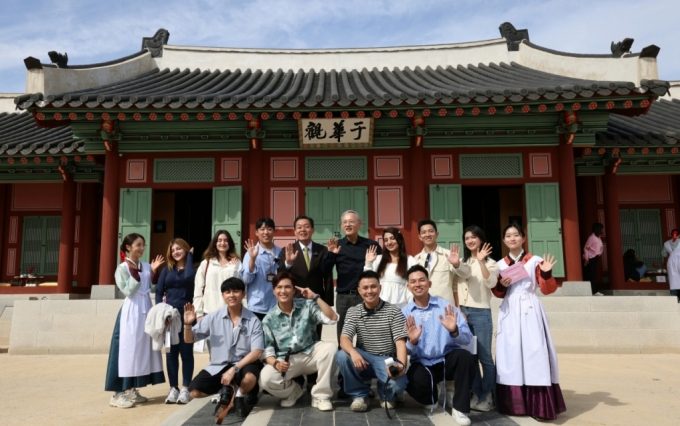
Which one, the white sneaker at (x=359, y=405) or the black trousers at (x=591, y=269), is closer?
the white sneaker at (x=359, y=405)

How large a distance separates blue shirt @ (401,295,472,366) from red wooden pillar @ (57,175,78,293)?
29.8ft

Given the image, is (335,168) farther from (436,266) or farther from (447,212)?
(436,266)

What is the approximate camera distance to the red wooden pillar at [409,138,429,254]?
9094 millimetres

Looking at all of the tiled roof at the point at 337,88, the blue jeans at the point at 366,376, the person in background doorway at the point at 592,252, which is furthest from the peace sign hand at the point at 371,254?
the person in background doorway at the point at 592,252

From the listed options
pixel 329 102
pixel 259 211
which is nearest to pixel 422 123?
pixel 329 102

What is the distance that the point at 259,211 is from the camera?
361 inches

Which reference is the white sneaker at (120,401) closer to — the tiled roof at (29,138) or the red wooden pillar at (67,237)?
the tiled roof at (29,138)

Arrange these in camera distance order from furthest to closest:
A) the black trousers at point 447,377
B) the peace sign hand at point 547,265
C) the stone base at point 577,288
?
the stone base at point 577,288 → the peace sign hand at point 547,265 → the black trousers at point 447,377

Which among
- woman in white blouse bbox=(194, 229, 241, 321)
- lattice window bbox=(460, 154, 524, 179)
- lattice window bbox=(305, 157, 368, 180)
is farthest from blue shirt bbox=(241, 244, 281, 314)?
lattice window bbox=(460, 154, 524, 179)

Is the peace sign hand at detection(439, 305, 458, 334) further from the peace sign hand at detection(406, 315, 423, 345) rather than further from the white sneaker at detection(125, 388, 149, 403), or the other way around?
the white sneaker at detection(125, 388, 149, 403)

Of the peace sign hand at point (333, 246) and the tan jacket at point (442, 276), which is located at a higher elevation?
the peace sign hand at point (333, 246)

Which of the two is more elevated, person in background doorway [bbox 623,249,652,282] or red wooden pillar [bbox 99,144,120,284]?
red wooden pillar [bbox 99,144,120,284]

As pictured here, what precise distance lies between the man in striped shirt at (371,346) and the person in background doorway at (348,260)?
53cm

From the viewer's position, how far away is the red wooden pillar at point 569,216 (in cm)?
880
